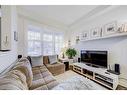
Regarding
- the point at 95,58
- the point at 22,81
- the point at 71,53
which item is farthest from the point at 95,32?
the point at 22,81

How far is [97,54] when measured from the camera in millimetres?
3453

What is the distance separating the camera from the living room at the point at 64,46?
1.93 metres

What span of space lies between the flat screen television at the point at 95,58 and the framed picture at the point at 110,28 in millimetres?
679

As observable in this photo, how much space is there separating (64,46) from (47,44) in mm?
1091

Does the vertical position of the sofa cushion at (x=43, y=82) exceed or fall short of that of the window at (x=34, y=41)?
it falls short

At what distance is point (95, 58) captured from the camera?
3.53 metres

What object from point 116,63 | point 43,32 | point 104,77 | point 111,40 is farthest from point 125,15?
point 43,32

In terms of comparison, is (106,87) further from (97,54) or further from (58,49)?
(58,49)

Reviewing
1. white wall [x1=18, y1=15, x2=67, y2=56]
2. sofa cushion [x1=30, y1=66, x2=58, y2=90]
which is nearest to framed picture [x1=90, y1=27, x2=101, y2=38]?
sofa cushion [x1=30, y1=66, x2=58, y2=90]

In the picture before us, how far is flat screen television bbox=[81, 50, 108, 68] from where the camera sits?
3184 millimetres

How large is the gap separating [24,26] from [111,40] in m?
3.46

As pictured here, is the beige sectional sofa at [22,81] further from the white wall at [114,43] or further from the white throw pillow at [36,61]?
the white wall at [114,43]

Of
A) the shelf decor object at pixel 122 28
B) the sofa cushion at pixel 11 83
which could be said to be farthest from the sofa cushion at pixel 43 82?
the shelf decor object at pixel 122 28

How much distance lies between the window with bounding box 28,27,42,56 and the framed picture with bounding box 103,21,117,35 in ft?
A: 10.0
